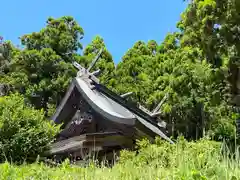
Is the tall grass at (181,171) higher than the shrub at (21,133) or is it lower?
lower

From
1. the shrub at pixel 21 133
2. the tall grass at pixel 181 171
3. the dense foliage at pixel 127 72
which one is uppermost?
the dense foliage at pixel 127 72

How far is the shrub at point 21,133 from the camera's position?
8531 millimetres

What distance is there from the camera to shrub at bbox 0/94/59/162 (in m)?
8.53

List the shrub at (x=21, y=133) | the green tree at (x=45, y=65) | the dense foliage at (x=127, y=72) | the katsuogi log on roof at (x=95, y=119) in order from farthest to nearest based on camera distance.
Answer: the green tree at (x=45, y=65) → the dense foliage at (x=127, y=72) → the katsuogi log on roof at (x=95, y=119) → the shrub at (x=21, y=133)

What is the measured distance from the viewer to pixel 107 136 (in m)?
11.2

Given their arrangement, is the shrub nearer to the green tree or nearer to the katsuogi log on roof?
the katsuogi log on roof

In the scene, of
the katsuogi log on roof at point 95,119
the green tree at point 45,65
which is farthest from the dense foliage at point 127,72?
the katsuogi log on roof at point 95,119

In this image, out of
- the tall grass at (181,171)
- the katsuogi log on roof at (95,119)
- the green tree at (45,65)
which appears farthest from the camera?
the green tree at (45,65)

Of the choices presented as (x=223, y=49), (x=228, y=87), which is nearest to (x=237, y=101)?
(x=228, y=87)

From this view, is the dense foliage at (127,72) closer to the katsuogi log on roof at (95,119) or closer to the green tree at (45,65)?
the green tree at (45,65)

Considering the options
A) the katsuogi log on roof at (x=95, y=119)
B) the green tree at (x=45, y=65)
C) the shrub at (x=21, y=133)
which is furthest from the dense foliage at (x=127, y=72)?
the shrub at (x=21, y=133)

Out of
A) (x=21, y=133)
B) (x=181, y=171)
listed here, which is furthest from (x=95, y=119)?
(x=181, y=171)

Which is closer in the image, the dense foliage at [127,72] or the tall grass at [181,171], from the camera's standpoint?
the tall grass at [181,171]

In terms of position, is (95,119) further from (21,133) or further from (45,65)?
(45,65)
